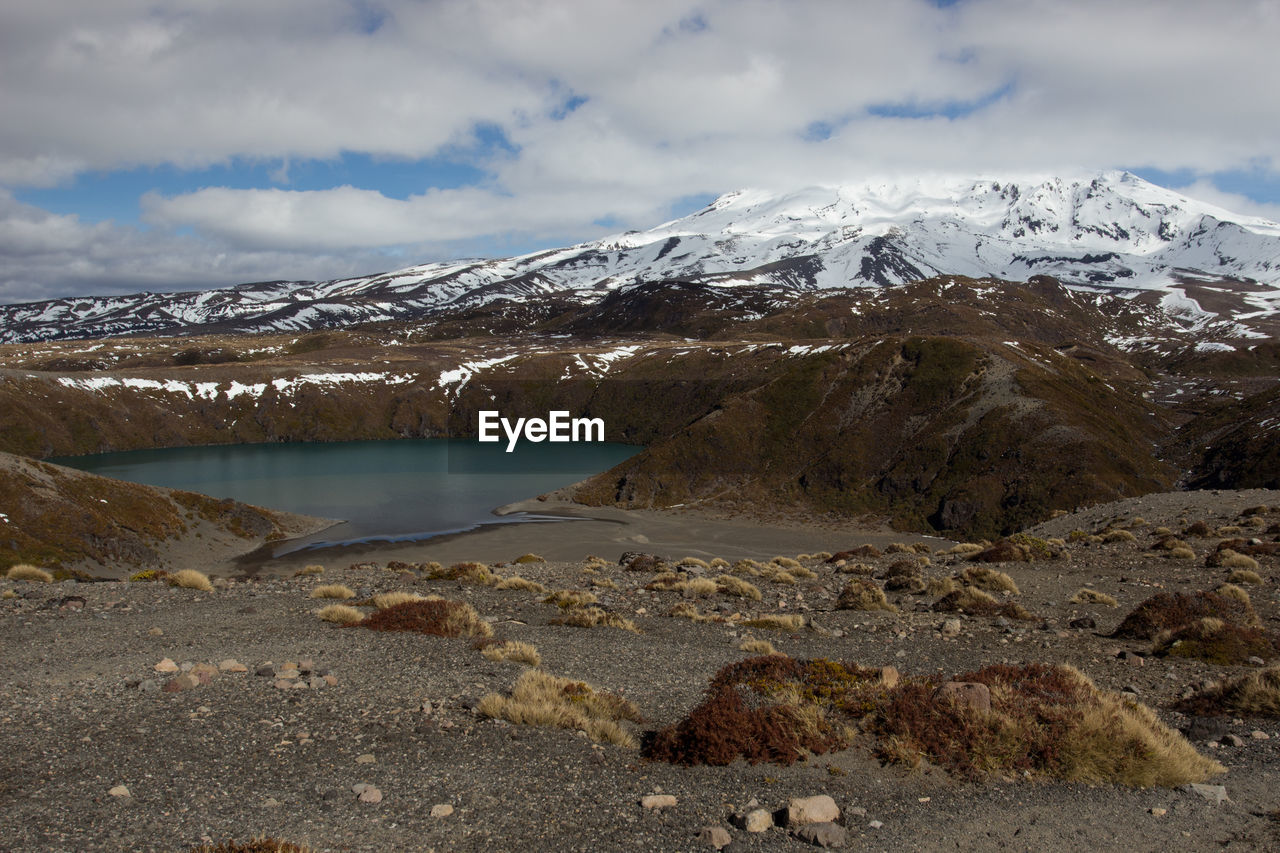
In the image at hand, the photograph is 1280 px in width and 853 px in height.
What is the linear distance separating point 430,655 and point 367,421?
160m

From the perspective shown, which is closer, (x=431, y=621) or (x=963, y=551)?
(x=431, y=621)

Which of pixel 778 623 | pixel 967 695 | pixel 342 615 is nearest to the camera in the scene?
pixel 967 695

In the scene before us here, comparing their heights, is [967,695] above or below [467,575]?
above

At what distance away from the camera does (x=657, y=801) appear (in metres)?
8.00

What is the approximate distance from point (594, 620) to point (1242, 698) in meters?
12.9

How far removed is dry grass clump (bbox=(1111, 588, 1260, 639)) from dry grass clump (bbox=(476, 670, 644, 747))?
12.6 meters

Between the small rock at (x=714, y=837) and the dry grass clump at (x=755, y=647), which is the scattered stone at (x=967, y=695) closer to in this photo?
the small rock at (x=714, y=837)

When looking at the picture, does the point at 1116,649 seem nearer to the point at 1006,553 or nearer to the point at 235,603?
the point at 1006,553

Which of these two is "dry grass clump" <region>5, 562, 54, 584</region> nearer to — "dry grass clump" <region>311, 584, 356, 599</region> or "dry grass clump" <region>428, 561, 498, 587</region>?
"dry grass clump" <region>311, 584, 356, 599</region>

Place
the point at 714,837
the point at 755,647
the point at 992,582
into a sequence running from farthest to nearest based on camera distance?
the point at 992,582 < the point at 755,647 < the point at 714,837

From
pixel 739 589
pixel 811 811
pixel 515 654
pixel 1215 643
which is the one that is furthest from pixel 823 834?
pixel 739 589

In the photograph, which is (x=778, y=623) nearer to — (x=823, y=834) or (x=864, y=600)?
(x=864, y=600)

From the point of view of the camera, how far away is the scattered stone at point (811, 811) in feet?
24.7

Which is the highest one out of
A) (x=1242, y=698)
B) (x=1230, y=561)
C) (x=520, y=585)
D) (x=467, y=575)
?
(x=1242, y=698)
